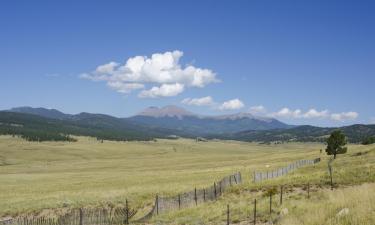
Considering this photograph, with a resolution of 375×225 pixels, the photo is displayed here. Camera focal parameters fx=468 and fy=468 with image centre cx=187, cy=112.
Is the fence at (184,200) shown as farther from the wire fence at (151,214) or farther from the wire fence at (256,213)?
the wire fence at (256,213)

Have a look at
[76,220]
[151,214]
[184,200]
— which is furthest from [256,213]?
[76,220]

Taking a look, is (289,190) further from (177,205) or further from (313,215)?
(313,215)

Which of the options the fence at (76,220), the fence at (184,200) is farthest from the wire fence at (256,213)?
the fence at (76,220)

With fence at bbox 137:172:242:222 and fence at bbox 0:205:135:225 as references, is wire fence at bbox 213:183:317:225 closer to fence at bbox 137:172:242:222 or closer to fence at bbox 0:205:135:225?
fence at bbox 137:172:242:222

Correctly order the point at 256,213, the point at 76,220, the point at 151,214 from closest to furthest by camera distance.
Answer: the point at 256,213
the point at 76,220
the point at 151,214

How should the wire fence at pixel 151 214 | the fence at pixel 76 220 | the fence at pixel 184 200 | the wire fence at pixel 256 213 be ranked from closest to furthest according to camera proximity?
the wire fence at pixel 256 213
the wire fence at pixel 151 214
the fence at pixel 76 220
the fence at pixel 184 200

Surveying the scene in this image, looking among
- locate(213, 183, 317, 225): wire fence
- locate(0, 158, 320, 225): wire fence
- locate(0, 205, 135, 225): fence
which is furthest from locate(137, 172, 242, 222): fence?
locate(213, 183, 317, 225): wire fence

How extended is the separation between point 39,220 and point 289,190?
17.7 meters

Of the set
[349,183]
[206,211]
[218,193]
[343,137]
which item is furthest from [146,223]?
[343,137]

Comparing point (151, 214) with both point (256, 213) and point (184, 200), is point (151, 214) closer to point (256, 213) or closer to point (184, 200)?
point (184, 200)

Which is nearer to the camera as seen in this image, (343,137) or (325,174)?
(325,174)

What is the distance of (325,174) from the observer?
1540 inches

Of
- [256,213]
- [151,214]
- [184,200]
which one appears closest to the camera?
[256,213]

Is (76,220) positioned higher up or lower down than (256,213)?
lower down
